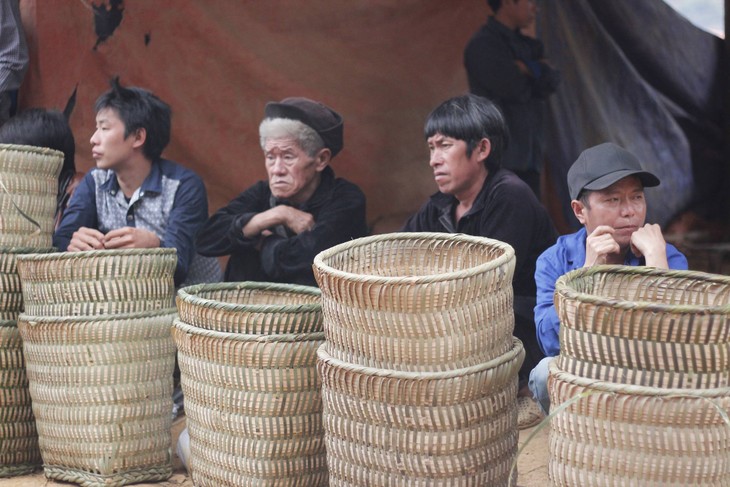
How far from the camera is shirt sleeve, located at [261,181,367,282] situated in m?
5.24

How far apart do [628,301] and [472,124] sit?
1.96m

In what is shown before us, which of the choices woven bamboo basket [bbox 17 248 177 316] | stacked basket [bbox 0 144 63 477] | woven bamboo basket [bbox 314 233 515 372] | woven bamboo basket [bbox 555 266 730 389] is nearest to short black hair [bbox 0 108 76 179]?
stacked basket [bbox 0 144 63 477]

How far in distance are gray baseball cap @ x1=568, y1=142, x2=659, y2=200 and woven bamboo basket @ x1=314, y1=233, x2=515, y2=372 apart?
1.74 ft

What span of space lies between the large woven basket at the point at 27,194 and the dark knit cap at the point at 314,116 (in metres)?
1.18

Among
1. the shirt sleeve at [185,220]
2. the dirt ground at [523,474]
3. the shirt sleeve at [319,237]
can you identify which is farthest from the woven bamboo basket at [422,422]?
the shirt sleeve at [185,220]

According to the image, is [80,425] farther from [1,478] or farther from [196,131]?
[196,131]

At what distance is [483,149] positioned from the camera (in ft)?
16.1

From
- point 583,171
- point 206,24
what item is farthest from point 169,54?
point 583,171

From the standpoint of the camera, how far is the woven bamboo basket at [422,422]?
3324mm

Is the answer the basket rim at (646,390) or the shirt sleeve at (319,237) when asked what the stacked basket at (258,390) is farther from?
the shirt sleeve at (319,237)

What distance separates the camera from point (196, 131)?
20.0 feet

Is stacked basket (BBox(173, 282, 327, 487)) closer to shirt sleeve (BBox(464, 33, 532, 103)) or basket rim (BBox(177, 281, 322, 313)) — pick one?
basket rim (BBox(177, 281, 322, 313))

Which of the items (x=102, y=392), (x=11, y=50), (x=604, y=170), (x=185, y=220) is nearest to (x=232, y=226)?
(x=185, y=220)

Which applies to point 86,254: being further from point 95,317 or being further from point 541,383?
A: point 541,383
